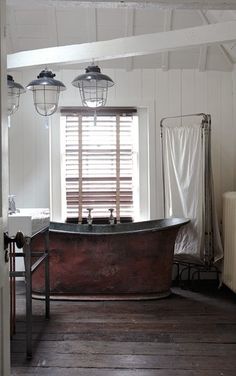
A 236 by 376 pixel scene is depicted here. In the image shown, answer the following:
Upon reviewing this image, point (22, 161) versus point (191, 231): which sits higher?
point (22, 161)

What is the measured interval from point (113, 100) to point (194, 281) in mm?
2263

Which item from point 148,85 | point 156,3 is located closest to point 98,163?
point 148,85

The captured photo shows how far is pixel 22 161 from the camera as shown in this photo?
4496 mm

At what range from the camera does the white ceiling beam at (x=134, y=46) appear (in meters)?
2.84

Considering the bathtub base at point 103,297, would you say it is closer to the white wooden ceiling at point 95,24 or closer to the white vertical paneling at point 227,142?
the white vertical paneling at point 227,142

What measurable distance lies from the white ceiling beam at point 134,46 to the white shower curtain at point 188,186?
48.6 inches

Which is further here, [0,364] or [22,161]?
[22,161]

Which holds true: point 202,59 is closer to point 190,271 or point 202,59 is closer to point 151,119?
point 151,119

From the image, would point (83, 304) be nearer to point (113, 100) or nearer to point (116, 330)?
point (116, 330)

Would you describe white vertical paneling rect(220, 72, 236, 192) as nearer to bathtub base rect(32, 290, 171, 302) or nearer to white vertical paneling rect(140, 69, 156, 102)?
white vertical paneling rect(140, 69, 156, 102)

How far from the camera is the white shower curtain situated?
4.07 meters

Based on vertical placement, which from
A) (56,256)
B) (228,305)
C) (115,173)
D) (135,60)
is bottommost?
(228,305)

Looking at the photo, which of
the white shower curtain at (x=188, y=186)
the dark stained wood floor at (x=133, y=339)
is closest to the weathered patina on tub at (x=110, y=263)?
the dark stained wood floor at (x=133, y=339)

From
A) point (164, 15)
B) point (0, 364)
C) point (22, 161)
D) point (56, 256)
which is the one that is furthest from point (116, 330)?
point (164, 15)
